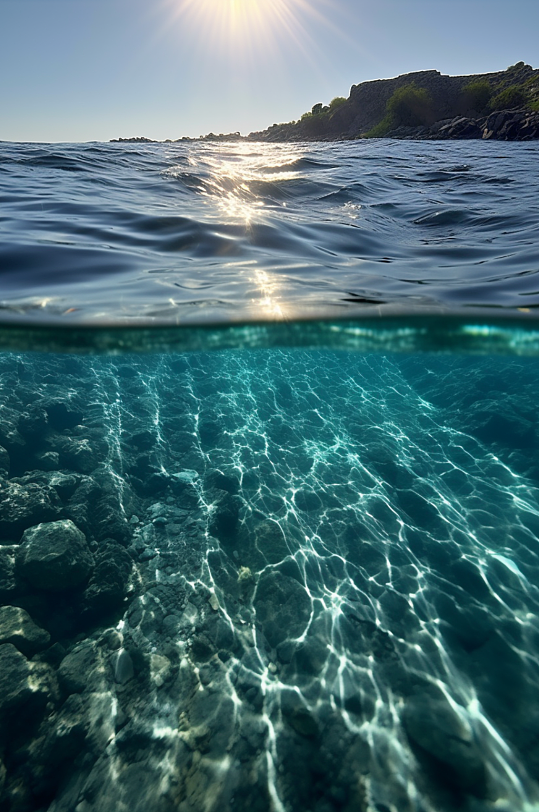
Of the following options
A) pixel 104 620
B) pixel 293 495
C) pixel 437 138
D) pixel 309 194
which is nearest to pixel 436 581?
pixel 293 495

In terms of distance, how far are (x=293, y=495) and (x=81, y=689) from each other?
639cm

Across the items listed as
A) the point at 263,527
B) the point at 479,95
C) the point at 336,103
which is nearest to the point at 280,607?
the point at 263,527

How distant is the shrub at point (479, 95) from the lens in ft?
155

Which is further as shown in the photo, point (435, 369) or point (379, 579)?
point (435, 369)

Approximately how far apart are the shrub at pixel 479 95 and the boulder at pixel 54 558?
211ft

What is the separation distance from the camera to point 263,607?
7.96m

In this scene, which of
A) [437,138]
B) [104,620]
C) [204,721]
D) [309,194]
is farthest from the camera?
[437,138]

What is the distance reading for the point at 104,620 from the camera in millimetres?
7863

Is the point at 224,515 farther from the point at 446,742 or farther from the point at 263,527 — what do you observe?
the point at 446,742

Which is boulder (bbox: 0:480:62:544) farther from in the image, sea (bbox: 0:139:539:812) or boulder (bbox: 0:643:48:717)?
boulder (bbox: 0:643:48:717)

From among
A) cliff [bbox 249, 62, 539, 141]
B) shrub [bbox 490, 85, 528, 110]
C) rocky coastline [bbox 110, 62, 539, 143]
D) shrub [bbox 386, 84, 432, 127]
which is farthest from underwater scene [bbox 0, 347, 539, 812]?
shrub [bbox 386, 84, 432, 127]

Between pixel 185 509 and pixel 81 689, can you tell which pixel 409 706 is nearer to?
pixel 81 689

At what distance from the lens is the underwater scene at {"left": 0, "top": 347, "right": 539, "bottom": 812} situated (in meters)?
5.54

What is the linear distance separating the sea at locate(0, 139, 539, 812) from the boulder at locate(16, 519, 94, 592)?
2.5 inches
